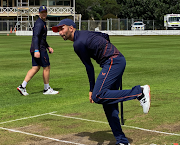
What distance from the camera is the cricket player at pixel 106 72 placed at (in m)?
5.54

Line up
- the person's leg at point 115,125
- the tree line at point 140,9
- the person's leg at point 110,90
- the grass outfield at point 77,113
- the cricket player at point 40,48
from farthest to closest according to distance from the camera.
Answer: the tree line at point 140,9, the cricket player at point 40,48, the grass outfield at point 77,113, the person's leg at point 115,125, the person's leg at point 110,90

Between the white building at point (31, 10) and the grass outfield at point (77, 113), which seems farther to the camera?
the white building at point (31, 10)

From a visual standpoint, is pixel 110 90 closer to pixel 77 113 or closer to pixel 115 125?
pixel 115 125

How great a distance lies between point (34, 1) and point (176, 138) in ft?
252

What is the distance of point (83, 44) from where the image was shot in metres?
5.53

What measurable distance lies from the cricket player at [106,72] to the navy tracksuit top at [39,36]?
172 inches

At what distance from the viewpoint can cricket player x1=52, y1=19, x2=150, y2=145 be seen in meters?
5.54

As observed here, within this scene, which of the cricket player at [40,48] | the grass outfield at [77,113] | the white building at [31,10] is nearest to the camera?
the grass outfield at [77,113]

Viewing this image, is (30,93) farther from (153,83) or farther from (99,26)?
(99,26)

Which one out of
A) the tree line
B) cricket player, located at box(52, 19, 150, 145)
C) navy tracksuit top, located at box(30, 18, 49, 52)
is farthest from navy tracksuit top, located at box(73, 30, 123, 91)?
the tree line

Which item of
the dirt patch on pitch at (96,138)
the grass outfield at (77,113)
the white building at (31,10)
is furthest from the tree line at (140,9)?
the dirt patch on pitch at (96,138)

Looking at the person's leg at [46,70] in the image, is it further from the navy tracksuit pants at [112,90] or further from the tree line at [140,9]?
the tree line at [140,9]

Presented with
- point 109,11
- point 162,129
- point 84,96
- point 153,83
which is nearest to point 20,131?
point 162,129

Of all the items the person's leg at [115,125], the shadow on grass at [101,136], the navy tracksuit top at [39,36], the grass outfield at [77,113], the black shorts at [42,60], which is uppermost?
the navy tracksuit top at [39,36]
